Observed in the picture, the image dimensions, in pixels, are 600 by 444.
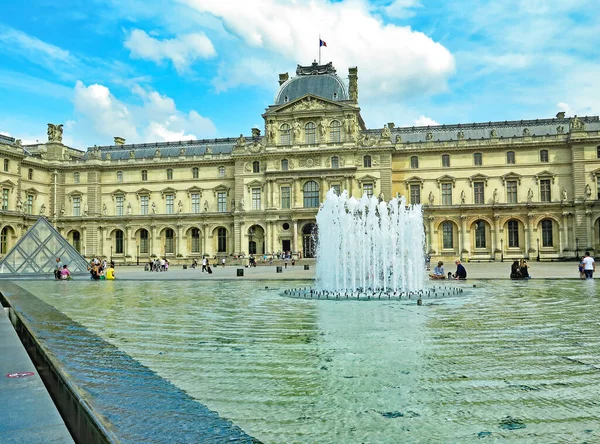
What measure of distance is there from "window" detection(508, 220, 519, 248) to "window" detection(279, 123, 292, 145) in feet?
83.5

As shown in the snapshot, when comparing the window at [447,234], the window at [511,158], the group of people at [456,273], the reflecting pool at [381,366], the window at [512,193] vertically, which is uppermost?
the window at [511,158]

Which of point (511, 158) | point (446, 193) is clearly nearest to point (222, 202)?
point (446, 193)

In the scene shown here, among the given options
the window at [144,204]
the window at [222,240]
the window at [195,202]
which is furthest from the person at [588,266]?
the window at [144,204]

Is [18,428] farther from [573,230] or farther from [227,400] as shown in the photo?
[573,230]

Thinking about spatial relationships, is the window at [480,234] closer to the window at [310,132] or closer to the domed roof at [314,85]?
the window at [310,132]

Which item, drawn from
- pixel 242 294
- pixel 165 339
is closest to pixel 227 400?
pixel 165 339

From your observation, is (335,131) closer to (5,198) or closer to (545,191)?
(545,191)

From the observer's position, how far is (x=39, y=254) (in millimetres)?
37031

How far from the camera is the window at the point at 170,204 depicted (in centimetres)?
6638

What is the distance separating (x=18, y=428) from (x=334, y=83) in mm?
60804

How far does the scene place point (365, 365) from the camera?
8.12 metres

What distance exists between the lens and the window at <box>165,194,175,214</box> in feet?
218

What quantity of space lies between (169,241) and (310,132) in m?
21.9

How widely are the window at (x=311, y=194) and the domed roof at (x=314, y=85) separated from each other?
9772mm
